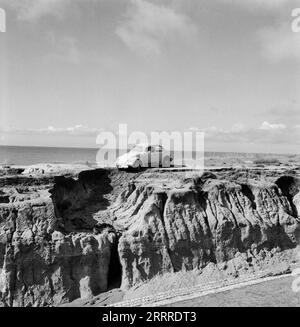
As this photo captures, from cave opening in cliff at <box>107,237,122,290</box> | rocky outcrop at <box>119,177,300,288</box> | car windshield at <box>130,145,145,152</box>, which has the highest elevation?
car windshield at <box>130,145,145,152</box>

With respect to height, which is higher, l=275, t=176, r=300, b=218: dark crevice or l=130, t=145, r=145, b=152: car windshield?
l=130, t=145, r=145, b=152: car windshield

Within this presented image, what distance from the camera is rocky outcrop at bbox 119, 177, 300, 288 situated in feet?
84.5

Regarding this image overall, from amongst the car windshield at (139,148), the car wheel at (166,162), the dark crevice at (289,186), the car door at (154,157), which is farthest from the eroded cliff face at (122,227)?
the car wheel at (166,162)

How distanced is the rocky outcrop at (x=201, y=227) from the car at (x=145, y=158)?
4.78 m

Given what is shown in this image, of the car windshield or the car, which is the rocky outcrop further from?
the car windshield

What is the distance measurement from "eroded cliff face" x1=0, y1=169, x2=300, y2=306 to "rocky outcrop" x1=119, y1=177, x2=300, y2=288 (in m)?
0.07

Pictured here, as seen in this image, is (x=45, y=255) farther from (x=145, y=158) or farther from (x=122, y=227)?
(x=145, y=158)

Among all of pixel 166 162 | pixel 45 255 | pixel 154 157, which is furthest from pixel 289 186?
pixel 45 255

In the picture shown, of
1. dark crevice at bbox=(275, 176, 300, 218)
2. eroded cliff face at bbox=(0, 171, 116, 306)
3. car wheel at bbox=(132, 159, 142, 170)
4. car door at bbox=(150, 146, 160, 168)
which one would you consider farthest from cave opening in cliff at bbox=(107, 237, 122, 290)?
dark crevice at bbox=(275, 176, 300, 218)

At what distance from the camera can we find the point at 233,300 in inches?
899

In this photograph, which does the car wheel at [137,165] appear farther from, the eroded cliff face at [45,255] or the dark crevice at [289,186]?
the dark crevice at [289,186]

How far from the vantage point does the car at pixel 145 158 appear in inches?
1353

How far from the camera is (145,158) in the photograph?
116 feet

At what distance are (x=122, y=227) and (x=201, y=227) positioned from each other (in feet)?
20.1
